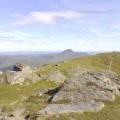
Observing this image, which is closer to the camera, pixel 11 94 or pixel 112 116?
pixel 112 116

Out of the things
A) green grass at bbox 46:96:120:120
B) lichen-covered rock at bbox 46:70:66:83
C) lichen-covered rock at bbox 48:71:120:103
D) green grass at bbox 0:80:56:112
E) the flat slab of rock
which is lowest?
green grass at bbox 0:80:56:112

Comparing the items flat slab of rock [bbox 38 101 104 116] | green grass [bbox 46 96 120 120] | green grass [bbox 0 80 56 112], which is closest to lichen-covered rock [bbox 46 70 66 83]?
green grass [bbox 0 80 56 112]

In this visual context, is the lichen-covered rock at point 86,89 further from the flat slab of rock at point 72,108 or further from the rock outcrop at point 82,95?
the flat slab of rock at point 72,108

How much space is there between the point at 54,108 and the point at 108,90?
10.7m

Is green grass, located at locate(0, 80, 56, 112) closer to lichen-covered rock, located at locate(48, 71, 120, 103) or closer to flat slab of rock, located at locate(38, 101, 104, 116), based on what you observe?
lichen-covered rock, located at locate(48, 71, 120, 103)

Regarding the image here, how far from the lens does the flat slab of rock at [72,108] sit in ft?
115

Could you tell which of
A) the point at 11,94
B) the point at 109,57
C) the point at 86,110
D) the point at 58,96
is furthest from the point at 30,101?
the point at 109,57

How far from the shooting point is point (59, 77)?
84.2m

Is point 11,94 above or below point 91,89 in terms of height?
below

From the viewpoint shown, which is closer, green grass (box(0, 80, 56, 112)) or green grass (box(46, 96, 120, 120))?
green grass (box(46, 96, 120, 120))

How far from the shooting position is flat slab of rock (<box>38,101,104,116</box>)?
115 ft

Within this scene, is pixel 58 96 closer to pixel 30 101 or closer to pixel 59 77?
pixel 30 101

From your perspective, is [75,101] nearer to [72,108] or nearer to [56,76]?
[72,108]

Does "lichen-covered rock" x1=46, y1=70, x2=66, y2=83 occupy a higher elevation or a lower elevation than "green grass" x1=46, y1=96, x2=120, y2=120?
lower
